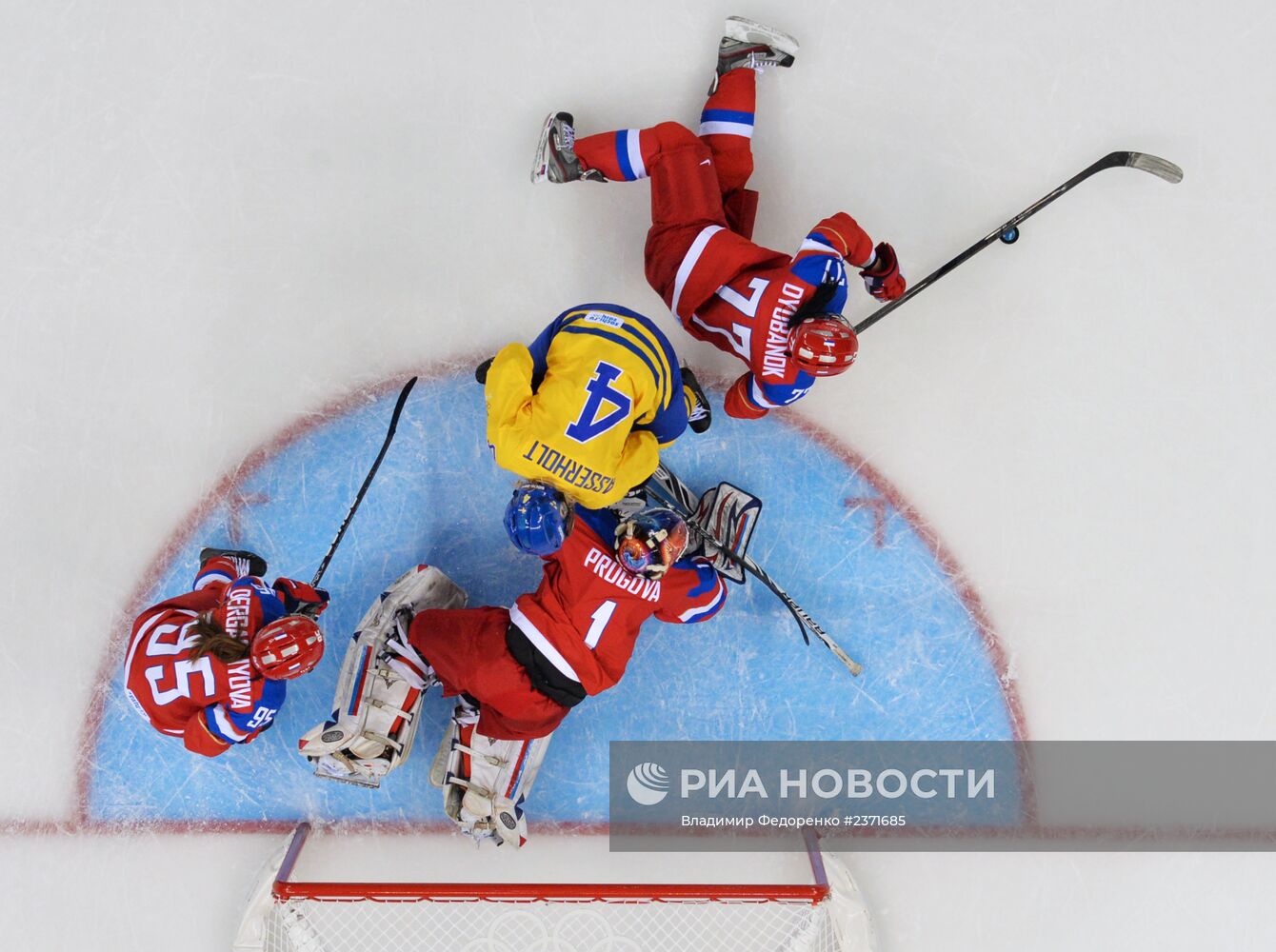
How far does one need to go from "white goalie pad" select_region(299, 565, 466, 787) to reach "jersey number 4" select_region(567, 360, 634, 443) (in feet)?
3.07

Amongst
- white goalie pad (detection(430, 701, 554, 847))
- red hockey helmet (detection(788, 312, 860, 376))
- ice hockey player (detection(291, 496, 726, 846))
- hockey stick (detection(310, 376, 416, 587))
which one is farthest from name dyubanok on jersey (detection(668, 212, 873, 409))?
white goalie pad (detection(430, 701, 554, 847))

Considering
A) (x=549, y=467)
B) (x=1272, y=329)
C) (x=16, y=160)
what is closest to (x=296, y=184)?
(x=16, y=160)

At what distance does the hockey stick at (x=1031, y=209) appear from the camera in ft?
10.6

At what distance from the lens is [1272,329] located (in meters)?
3.43

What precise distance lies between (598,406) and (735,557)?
0.89m

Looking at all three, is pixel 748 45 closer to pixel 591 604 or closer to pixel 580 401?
pixel 580 401

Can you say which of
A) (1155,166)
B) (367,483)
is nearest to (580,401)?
(367,483)

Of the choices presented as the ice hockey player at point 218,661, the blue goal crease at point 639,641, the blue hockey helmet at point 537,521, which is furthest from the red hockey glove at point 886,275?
the ice hockey player at point 218,661

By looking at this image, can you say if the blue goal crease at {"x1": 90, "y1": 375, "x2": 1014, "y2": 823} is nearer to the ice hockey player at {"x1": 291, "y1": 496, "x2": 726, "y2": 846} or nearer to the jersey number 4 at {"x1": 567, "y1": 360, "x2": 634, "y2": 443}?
the ice hockey player at {"x1": 291, "y1": 496, "x2": 726, "y2": 846}

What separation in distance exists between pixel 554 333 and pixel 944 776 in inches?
83.7

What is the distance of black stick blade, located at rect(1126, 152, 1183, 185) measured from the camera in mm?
3260

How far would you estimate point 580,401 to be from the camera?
258cm

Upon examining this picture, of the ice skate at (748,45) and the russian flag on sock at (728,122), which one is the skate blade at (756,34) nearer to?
the ice skate at (748,45)

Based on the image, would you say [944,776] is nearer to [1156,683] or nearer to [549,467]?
[1156,683]
